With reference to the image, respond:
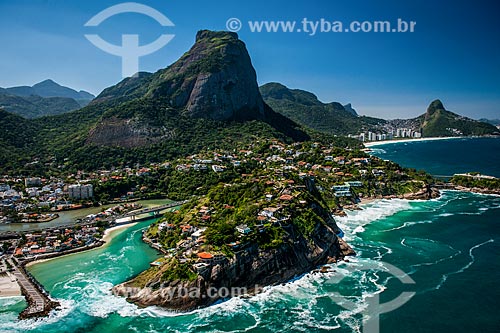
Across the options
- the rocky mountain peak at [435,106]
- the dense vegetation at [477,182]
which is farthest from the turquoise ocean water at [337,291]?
the rocky mountain peak at [435,106]

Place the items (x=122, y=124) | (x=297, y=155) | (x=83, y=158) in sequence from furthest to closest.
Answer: (x=122, y=124) < (x=83, y=158) < (x=297, y=155)

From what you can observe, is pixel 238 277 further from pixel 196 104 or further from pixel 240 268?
pixel 196 104

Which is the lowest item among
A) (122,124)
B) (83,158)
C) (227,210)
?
(227,210)

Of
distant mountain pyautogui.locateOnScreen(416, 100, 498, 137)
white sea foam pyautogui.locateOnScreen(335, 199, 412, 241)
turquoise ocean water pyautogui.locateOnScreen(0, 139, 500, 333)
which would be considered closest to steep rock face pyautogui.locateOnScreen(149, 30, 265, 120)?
white sea foam pyautogui.locateOnScreen(335, 199, 412, 241)

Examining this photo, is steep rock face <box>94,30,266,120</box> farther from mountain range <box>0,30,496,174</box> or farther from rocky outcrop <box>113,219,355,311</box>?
rocky outcrop <box>113,219,355,311</box>

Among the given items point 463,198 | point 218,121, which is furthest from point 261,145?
point 463,198

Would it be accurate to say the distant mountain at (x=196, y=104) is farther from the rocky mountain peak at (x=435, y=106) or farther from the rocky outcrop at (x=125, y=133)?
the rocky mountain peak at (x=435, y=106)

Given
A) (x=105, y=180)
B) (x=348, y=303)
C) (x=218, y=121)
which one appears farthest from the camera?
(x=218, y=121)

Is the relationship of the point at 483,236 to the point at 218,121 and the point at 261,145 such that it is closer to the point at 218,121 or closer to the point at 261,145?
the point at 261,145
